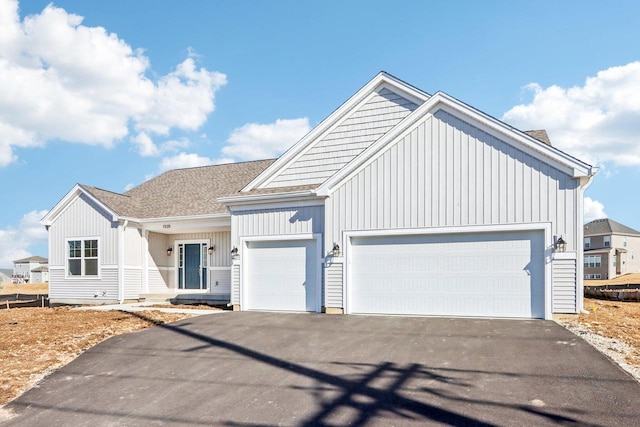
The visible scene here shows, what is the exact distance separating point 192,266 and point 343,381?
13300 millimetres

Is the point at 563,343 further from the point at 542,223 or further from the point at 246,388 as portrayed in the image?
the point at 246,388

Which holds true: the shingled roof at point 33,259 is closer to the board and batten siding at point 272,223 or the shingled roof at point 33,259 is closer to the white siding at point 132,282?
the white siding at point 132,282

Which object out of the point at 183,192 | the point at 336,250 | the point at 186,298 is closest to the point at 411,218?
the point at 336,250

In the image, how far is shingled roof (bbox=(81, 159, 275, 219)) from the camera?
1722 centimetres

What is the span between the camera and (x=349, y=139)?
14.4 meters

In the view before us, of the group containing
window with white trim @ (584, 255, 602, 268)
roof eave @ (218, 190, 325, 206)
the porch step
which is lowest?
window with white trim @ (584, 255, 602, 268)

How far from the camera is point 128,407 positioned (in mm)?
5793

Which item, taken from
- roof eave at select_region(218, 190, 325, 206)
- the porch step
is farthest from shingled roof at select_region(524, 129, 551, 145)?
the porch step

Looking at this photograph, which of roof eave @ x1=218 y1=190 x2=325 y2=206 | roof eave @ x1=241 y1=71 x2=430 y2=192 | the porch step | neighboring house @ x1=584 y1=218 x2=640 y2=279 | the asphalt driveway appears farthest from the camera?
neighboring house @ x1=584 y1=218 x2=640 y2=279

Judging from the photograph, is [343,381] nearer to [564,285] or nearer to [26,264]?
[564,285]

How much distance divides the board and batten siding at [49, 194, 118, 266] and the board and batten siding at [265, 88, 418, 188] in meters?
7.26

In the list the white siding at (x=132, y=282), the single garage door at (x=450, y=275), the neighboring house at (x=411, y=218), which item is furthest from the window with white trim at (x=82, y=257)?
the single garage door at (x=450, y=275)

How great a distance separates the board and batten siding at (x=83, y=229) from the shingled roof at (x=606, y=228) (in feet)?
157

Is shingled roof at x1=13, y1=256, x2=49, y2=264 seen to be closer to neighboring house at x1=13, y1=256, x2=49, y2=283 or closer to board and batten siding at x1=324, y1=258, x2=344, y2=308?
neighboring house at x1=13, y1=256, x2=49, y2=283
